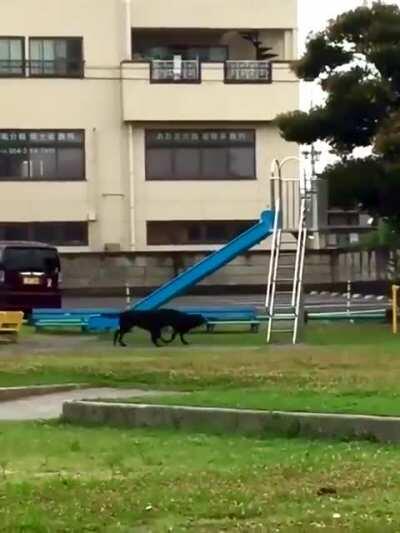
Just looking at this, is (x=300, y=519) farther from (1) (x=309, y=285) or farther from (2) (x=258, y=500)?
(1) (x=309, y=285)

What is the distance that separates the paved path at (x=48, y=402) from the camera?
49.3 ft

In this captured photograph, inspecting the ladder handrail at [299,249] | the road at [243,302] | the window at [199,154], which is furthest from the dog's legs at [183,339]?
the window at [199,154]

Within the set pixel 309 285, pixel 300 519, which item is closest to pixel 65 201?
pixel 309 285

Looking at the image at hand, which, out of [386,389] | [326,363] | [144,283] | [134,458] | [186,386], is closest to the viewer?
[134,458]

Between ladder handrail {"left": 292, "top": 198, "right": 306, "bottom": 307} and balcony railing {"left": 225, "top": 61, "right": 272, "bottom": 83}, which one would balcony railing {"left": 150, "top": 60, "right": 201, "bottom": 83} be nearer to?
balcony railing {"left": 225, "top": 61, "right": 272, "bottom": 83}

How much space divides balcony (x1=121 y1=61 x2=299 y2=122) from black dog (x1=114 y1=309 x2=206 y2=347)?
22542mm

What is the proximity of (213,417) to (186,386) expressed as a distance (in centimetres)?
435

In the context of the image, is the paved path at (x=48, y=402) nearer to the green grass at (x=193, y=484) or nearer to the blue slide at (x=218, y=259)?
the green grass at (x=193, y=484)

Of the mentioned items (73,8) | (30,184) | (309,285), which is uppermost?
(73,8)

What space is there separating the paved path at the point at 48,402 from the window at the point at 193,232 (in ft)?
101

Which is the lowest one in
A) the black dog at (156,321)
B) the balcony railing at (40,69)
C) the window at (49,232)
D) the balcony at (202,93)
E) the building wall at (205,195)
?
the black dog at (156,321)

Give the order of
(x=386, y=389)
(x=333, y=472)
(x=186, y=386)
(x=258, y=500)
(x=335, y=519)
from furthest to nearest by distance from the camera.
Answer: (x=186, y=386)
(x=386, y=389)
(x=333, y=472)
(x=258, y=500)
(x=335, y=519)

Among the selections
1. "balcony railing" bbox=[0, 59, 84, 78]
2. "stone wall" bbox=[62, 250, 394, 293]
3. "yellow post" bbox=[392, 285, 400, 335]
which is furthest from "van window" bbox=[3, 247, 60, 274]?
"balcony railing" bbox=[0, 59, 84, 78]

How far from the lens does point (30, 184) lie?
46812 mm
